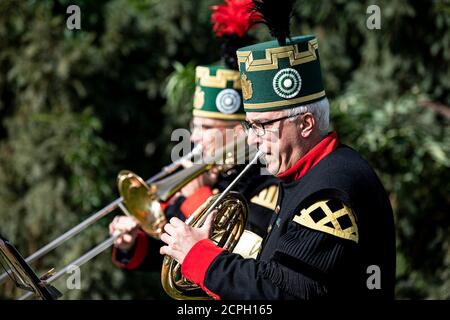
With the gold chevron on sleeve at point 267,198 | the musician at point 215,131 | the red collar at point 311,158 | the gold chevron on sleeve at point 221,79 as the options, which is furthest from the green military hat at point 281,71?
the gold chevron on sleeve at point 221,79

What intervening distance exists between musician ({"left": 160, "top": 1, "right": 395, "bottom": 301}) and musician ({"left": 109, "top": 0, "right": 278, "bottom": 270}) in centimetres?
106

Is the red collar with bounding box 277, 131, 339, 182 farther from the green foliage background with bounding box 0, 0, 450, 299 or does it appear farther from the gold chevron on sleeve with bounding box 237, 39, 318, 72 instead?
the green foliage background with bounding box 0, 0, 450, 299

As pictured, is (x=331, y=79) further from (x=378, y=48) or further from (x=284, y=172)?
(x=284, y=172)

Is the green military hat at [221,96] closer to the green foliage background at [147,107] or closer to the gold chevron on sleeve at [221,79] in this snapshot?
the gold chevron on sleeve at [221,79]

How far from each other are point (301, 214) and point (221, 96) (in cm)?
162

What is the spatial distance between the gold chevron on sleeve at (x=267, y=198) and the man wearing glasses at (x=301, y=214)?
84 centimetres

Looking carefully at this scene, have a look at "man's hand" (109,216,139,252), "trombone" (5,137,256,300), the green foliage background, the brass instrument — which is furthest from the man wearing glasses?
the green foliage background

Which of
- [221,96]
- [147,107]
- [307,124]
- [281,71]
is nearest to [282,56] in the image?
[281,71]

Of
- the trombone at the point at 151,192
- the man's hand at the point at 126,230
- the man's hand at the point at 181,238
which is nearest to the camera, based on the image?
the man's hand at the point at 181,238

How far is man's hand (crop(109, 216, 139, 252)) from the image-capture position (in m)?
4.12

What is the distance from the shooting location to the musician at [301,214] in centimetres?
241

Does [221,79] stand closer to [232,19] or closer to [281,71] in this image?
[232,19]

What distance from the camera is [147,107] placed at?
24.5ft

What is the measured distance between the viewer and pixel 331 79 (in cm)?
660
